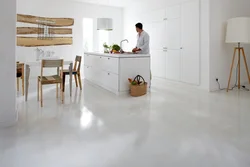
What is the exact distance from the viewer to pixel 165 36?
639cm

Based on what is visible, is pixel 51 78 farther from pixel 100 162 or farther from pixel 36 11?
pixel 36 11

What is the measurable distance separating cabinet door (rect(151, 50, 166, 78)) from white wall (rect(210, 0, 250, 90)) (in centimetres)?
155

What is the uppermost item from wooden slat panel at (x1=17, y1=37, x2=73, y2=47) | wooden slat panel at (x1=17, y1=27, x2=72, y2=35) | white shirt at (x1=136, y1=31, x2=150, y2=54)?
wooden slat panel at (x1=17, y1=27, x2=72, y2=35)

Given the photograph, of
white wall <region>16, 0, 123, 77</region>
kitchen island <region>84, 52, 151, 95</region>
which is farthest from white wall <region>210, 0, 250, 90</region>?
white wall <region>16, 0, 123, 77</region>

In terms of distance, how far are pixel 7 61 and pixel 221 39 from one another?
449cm

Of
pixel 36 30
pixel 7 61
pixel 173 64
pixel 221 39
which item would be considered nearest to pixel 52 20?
pixel 36 30

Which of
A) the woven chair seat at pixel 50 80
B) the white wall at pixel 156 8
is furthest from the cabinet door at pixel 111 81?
the white wall at pixel 156 8

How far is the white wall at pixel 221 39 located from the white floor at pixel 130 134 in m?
1.09

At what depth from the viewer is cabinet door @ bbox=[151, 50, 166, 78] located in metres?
A: 6.52

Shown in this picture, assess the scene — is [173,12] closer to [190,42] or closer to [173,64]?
[190,42]

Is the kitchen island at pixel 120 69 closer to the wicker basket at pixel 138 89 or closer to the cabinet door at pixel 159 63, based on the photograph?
the wicker basket at pixel 138 89

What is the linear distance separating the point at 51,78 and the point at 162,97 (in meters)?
2.19

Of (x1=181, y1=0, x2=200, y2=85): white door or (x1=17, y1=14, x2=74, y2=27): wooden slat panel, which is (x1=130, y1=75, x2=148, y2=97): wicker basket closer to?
(x1=181, y1=0, x2=200, y2=85): white door

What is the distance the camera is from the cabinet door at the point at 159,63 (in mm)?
6523
